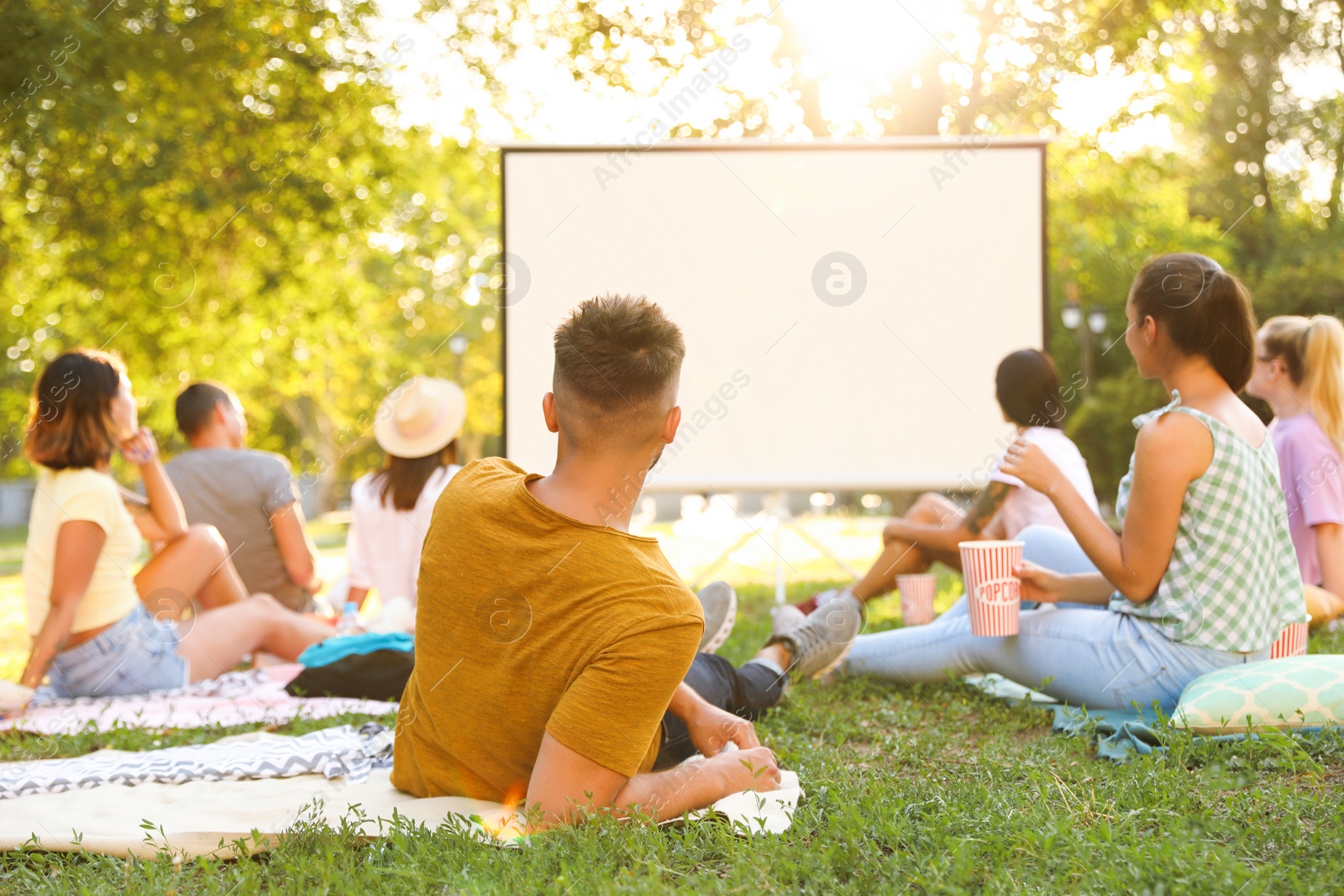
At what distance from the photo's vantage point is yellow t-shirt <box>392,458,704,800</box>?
201cm

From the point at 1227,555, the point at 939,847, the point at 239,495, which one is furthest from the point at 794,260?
the point at 939,847

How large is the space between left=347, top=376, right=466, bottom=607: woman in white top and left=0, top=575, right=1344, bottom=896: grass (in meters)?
2.76

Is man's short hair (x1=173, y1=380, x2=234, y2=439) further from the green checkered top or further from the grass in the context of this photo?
the green checkered top

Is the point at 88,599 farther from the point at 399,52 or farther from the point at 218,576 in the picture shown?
the point at 399,52

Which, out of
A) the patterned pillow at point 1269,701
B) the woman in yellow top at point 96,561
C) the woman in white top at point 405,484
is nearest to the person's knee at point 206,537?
the woman in yellow top at point 96,561

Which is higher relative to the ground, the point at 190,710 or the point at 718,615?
the point at 718,615

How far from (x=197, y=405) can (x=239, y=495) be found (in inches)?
19.6

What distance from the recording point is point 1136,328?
3.04 m

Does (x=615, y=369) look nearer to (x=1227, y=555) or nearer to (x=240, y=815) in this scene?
(x=240, y=815)

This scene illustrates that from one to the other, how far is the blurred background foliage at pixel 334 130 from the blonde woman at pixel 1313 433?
13.7 ft

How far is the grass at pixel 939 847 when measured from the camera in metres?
1.85

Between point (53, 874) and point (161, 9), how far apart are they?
871 cm

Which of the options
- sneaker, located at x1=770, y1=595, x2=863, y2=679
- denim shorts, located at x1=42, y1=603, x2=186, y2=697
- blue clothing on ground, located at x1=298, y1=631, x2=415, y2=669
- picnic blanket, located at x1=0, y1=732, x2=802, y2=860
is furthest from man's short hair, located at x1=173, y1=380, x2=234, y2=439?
sneaker, located at x1=770, y1=595, x2=863, y2=679

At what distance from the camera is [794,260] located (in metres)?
6.03
